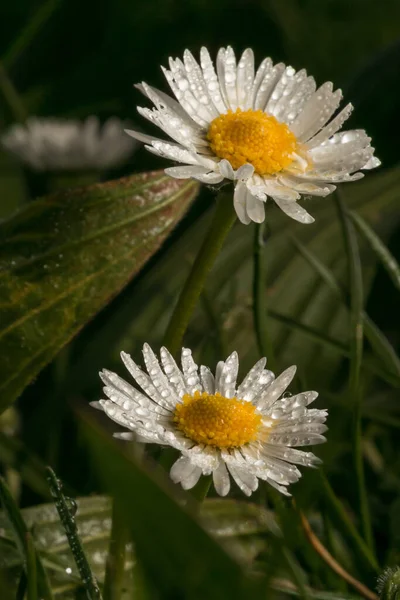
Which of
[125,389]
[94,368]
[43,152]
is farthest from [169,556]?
[43,152]

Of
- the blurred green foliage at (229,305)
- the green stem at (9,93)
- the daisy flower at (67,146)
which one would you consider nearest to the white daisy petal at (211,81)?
the blurred green foliage at (229,305)

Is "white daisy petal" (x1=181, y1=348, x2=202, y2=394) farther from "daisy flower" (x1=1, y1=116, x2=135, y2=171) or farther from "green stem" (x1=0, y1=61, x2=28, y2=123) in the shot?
"daisy flower" (x1=1, y1=116, x2=135, y2=171)

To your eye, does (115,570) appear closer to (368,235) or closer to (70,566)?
(70,566)

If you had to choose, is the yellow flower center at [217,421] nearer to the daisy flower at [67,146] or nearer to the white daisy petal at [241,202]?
the white daisy petal at [241,202]

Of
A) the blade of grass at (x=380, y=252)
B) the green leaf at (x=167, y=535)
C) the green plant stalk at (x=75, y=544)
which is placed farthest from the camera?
the blade of grass at (x=380, y=252)

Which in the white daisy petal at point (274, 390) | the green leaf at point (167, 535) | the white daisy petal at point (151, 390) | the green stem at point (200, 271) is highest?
the green stem at point (200, 271)
